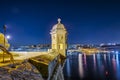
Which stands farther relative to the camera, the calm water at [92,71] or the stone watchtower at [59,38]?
the calm water at [92,71]

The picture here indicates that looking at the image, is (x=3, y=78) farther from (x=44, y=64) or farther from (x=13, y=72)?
(x=44, y=64)

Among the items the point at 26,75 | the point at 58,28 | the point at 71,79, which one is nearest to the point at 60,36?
the point at 58,28

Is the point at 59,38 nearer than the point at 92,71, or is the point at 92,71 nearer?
the point at 59,38

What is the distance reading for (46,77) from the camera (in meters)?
11.6

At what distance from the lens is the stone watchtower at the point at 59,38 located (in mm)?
33425

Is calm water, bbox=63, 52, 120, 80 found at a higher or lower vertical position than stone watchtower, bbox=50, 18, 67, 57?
lower

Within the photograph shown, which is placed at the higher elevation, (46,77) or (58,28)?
(58,28)

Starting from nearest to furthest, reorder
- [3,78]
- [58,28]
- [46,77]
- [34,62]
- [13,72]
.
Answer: [3,78]
[13,72]
[46,77]
[34,62]
[58,28]

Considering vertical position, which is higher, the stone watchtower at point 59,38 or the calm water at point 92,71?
the stone watchtower at point 59,38

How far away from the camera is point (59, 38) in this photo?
33.7 meters

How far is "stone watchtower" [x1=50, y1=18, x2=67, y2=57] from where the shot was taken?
33.4m

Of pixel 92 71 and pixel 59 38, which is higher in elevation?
pixel 59 38

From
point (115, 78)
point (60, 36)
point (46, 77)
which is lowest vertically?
point (115, 78)

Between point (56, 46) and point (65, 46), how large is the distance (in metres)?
1.31
